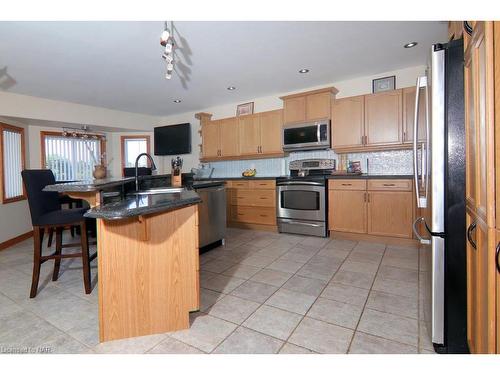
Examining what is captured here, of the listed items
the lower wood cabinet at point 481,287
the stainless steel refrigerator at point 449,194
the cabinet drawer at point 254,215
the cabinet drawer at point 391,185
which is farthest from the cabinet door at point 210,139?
the lower wood cabinet at point 481,287

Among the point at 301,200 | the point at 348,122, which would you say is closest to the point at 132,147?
the point at 301,200

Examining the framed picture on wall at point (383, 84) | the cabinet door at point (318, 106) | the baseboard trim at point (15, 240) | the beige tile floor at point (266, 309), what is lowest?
the beige tile floor at point (266, 309)

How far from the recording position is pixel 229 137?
5.20m

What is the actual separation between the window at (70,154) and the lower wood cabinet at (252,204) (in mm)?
3293

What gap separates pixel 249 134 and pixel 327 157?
149 cm

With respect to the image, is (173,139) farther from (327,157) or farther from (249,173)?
(327,157)

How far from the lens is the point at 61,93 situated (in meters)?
4.28

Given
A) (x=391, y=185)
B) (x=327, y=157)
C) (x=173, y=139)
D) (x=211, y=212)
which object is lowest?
(x=211, y=212)

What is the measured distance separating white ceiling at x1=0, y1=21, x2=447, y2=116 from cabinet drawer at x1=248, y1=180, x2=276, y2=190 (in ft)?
5.17

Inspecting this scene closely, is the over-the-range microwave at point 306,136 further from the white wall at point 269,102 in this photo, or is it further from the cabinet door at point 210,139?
the cabinet door at point 210,139

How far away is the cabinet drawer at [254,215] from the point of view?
4.50 metres
